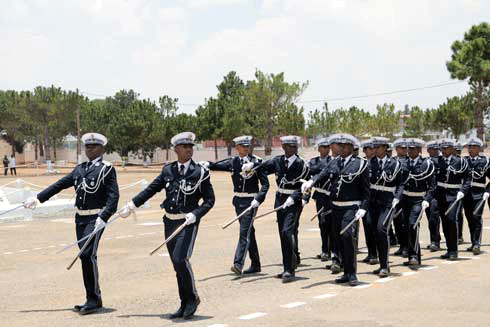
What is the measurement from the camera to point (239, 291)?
33.1 ft

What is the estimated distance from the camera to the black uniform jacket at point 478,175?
1434 centimetres

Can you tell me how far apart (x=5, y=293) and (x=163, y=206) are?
3.10 meters

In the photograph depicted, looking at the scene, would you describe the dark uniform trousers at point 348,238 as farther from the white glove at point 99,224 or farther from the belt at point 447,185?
the belt at point 447,185

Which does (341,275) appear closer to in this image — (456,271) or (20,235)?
(456,271)

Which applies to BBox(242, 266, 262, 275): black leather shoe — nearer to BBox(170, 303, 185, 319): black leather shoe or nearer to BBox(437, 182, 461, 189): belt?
BBox(170, 303, 185, 319): black leather shoe

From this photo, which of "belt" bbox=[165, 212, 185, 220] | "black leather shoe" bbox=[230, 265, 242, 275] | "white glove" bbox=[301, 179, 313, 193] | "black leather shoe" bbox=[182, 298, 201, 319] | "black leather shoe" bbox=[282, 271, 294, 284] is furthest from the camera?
"black leather shoe" bbox=[230, 265, 242, 275]

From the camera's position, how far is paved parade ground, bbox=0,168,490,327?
27.2ft

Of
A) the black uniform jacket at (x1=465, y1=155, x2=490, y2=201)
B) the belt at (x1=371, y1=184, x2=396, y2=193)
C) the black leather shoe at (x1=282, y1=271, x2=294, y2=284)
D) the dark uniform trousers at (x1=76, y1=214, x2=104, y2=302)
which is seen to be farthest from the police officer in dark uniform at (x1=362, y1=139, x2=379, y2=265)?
the dark uniform trousers at (x1=76, y1=214, x2=104, y2=302)

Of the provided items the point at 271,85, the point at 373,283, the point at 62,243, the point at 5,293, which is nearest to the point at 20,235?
the point at 62,243

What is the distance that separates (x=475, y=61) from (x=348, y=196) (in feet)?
153

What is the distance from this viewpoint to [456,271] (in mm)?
11539

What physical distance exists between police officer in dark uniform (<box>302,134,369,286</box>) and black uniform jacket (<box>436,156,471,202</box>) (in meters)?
3.80

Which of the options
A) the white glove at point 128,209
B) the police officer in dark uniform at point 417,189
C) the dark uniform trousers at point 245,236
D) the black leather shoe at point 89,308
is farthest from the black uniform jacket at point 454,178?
the black leather shoe at point 89,308

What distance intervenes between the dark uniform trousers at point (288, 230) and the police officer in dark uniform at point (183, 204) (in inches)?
98.5
